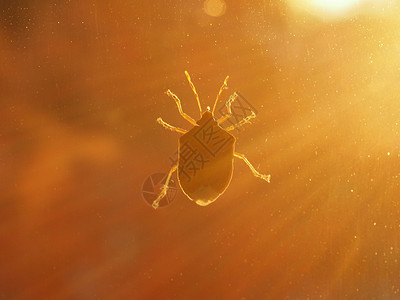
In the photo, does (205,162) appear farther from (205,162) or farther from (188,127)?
(188,127)

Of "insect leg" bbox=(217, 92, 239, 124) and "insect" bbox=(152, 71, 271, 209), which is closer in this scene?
"insect" bbox=(152, 71, 271, 209)

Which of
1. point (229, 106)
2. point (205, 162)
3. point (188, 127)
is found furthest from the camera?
point (188, 127)

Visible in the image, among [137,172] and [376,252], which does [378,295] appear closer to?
[376,252]

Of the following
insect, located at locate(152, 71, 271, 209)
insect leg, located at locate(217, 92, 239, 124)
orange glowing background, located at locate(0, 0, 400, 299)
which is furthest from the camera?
orange glowing background, located at locate(0, 0, 400, 299)

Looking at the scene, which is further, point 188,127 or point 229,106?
point 188,127

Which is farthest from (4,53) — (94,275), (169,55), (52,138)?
(94,275)

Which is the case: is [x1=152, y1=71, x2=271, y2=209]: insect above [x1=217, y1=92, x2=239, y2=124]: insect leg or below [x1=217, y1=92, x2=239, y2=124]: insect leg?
below

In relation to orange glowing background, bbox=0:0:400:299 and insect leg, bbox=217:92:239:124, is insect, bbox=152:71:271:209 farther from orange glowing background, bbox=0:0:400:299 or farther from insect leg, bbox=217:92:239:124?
orange glowing background, bbox=0:0:400:299

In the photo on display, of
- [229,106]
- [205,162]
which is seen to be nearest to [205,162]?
[205,162]

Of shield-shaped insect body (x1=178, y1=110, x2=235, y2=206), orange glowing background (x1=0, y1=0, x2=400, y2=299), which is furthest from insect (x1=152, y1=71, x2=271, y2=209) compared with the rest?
orange glowing background (x1=0, y1=0, x2=400, y2=299)
